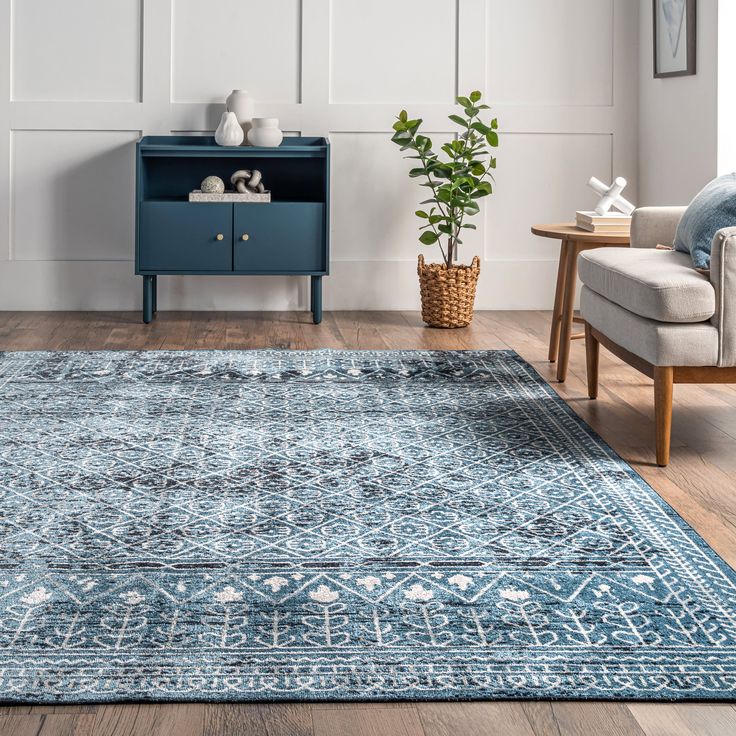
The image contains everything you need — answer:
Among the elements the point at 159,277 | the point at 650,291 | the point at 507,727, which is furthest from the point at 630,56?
the point at 507,727

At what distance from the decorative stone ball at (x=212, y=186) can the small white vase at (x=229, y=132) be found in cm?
18

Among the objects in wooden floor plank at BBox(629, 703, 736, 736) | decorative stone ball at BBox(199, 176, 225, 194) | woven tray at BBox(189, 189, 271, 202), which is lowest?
wooden floor plank at BBox(629, 703, 736, 736)

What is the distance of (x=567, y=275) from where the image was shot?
3.82 meters

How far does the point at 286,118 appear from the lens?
520 cm

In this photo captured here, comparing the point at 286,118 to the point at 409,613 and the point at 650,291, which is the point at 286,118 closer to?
the point at 650,291

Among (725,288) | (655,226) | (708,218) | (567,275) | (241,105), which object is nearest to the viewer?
(725,288)

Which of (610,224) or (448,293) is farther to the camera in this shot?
(448,293)

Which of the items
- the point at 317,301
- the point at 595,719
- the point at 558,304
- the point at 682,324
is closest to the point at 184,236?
the point at 317,301

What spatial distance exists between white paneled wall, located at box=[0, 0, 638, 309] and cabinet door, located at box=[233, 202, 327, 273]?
456 millimetres

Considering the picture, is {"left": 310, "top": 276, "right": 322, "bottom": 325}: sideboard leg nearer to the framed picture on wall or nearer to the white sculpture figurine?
the white sculpture figurine

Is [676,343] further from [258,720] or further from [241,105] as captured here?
[241,105]

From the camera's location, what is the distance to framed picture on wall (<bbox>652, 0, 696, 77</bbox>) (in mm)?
4523

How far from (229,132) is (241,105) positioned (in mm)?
202

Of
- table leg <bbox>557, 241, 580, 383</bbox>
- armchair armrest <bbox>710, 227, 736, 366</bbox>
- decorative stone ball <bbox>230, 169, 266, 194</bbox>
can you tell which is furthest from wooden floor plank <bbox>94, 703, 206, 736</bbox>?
decorative stone ball <bbox>230, 169, 266, 194</bbox>
